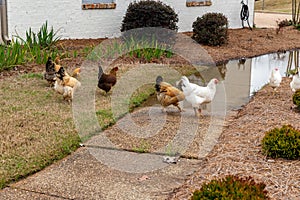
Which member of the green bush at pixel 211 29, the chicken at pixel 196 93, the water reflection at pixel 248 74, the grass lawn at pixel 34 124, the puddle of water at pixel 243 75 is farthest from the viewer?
the green bush at pixel 211 29

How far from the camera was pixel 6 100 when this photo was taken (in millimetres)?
7410

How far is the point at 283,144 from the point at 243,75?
5557mm

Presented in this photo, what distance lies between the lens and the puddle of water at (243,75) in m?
8.30

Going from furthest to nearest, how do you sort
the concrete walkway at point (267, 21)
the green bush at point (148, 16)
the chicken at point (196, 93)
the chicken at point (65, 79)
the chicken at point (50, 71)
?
the concrete walkway at point (267, 21) → the green bush at point (148, 16) → the chicken at point (50, 71) → the chicken at point (65, 79) → the chicken at point (196, 93)

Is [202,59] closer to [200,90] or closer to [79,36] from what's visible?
[79,36]

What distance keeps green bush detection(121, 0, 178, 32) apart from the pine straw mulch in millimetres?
5803

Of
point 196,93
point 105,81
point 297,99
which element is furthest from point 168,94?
point 297,99

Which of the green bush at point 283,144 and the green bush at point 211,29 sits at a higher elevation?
the green bush at point 211,29

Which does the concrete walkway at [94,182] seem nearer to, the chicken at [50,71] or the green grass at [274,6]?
the chicken at [50,71]

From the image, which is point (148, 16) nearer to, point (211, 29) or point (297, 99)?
point (211, 29)

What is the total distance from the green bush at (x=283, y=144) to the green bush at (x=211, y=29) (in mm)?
8579

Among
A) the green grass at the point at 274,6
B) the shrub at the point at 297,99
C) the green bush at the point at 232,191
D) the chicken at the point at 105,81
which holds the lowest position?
the green bush at the point at 232,191

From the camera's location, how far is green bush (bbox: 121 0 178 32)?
1283 centimetres

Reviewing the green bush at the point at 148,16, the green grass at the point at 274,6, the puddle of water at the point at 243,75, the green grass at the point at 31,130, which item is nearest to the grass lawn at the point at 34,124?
the green grass at the point at 31,130
